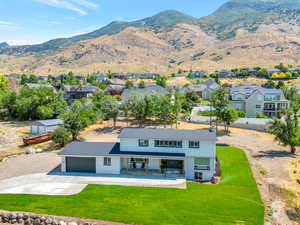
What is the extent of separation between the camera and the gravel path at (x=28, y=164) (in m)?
30.4

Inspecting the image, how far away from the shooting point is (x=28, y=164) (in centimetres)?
3322

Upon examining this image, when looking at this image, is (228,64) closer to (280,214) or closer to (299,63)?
(299,63)

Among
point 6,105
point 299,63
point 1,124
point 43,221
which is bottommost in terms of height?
point 43,221

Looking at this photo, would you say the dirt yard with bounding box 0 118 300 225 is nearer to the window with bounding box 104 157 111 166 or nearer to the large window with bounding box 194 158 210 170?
the large window with bounding box 194 158 210 170

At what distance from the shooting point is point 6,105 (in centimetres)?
6600

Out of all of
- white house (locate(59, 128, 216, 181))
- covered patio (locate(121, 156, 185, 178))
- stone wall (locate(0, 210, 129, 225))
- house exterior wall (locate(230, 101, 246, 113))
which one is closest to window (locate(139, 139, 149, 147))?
white house (locate(59, 128, 216, 181))

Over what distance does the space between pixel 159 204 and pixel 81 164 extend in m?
12.0

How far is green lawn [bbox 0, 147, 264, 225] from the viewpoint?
20438 mm

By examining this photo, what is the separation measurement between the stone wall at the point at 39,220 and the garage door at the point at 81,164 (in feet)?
31.1

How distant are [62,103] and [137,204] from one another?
152 ft

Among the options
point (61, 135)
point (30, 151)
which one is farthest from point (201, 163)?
point (30, 151)

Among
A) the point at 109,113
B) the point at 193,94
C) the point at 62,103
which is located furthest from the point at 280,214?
the point at 193,94

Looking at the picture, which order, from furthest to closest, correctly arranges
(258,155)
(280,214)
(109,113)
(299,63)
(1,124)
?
A: (299,63) → (1,124) → (109,113) → (258,155) → (280,214)

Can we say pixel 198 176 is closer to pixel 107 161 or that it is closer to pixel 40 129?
pixel 107 161
